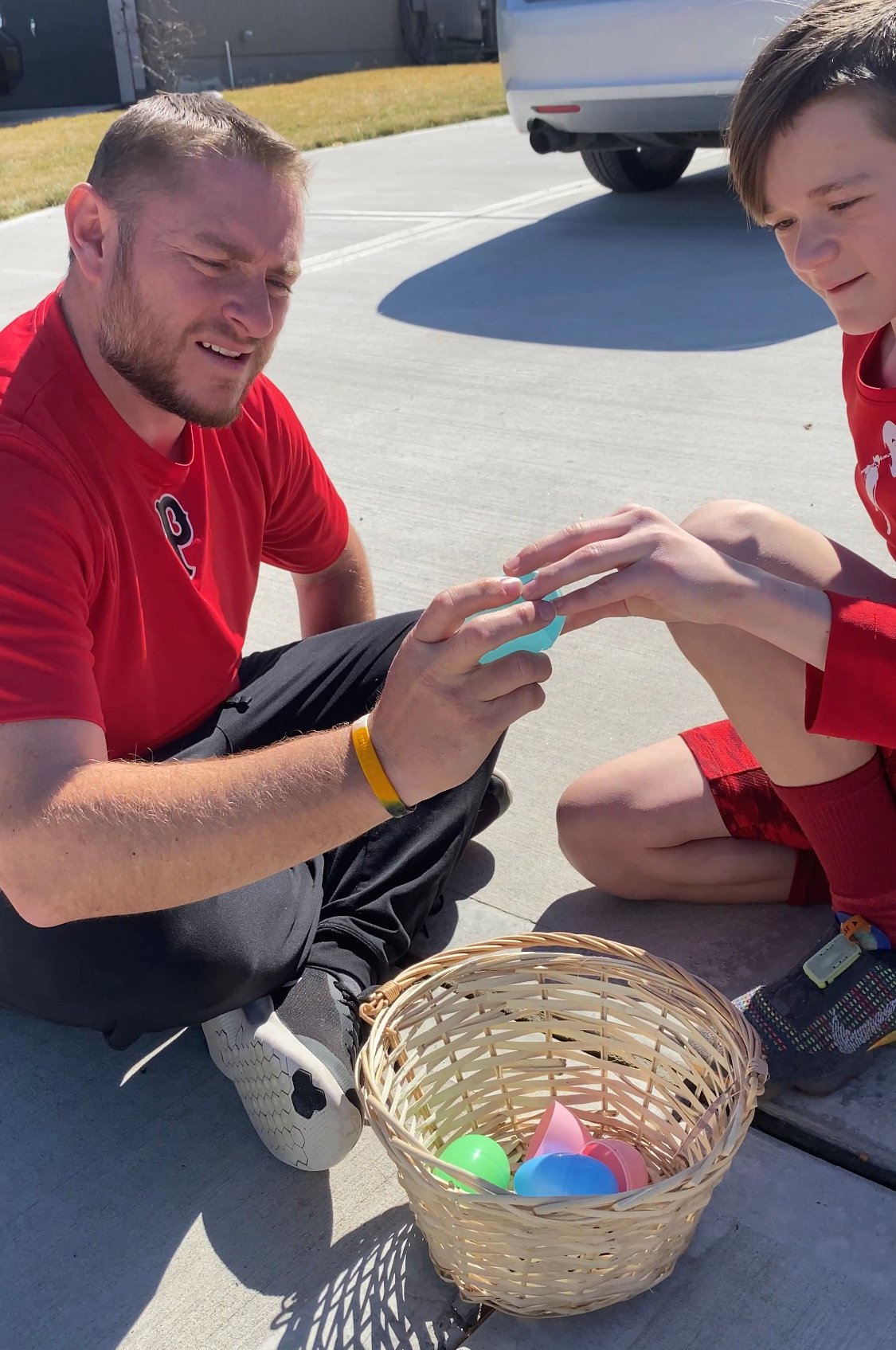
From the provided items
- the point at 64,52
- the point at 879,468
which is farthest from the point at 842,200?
the point at 64,52

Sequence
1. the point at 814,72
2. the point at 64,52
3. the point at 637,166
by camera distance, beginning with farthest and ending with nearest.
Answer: the point at 64,52
the point at 637,166
the point at 814,72

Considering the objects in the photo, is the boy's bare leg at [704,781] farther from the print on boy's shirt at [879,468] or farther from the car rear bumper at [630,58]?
the car rear bumper at [630,58]

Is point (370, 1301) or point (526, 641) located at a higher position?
point (526, 641)

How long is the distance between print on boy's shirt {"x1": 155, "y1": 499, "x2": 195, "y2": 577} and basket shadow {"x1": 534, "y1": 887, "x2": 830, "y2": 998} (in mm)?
873

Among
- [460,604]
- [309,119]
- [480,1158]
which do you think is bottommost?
[309,119]

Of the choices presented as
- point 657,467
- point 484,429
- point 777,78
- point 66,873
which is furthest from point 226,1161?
point 484,429

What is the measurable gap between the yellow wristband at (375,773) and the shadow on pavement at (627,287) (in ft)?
12.4

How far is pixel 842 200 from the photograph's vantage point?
1748 millimetres

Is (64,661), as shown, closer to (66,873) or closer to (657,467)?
(66,873)

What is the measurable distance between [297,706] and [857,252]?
1171mm

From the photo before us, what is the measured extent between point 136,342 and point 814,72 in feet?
3.30

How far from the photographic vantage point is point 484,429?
4.47 m

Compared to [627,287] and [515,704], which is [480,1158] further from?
[627,287]

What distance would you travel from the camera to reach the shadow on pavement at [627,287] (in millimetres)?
5234
